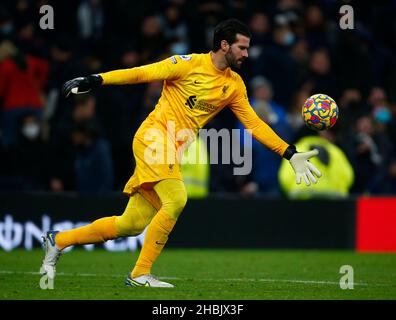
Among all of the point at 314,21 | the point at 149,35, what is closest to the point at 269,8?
the point at 314,21

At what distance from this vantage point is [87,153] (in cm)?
1655

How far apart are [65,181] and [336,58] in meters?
5.29

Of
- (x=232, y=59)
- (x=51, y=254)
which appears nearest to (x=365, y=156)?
(x=232, y=59)

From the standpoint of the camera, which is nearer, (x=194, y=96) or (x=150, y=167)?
(x=150, y=167)

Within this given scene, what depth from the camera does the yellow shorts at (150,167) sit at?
33.4ft

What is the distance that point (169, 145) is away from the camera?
33.8 feet

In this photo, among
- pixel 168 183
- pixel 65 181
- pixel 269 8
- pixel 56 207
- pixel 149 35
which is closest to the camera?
pixel 168 183

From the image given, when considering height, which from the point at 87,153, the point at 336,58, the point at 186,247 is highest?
the point at 336,58

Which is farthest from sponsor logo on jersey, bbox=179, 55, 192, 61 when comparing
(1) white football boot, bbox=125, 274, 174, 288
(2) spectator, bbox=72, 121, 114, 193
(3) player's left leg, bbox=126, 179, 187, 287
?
(2) spectator, bbox=72, 121, 114, 193

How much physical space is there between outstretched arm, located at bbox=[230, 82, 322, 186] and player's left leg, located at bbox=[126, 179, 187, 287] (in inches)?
39.7

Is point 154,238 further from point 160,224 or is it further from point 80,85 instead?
point 80,85

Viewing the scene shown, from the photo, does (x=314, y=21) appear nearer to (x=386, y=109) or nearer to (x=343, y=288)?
(x=386, y=109)

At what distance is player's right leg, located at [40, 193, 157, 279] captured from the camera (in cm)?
1032

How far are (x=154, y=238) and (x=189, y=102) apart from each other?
135 centimetres
